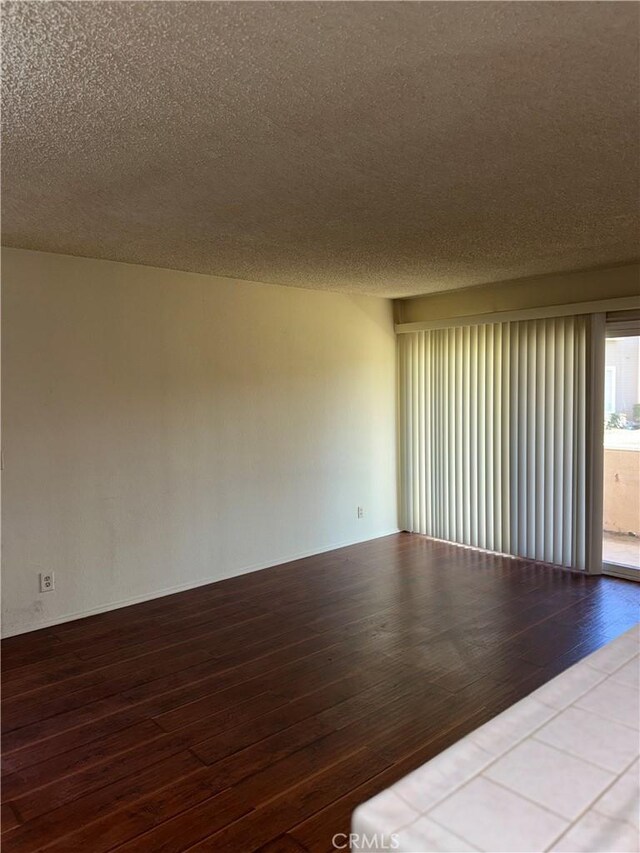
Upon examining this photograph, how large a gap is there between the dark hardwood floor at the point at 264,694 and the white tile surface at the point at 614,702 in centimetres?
136

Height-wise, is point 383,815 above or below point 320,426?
below

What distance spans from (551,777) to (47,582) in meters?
3.80

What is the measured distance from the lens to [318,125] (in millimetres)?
2123

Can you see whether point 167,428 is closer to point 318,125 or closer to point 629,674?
point 318,125

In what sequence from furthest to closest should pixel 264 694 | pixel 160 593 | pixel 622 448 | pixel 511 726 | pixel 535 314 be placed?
pixel 535 314
pixel 622 448
pixel 160 593
pixel 264 694
pixel 511 726

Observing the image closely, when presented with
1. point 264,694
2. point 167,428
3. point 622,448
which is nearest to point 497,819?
point 264,694

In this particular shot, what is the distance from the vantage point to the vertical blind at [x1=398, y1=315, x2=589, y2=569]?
16.3 ft

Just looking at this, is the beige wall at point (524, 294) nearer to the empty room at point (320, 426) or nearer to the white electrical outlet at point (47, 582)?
the empty room at point (320, 426)

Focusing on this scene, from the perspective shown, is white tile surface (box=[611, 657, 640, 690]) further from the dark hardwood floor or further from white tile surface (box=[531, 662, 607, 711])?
the dark hardwood floor

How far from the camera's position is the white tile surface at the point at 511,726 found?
0.98 m

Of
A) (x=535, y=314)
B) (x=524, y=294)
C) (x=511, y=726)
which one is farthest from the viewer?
(x=524, y=294)

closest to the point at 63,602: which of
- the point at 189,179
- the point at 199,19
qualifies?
the point at 189,179

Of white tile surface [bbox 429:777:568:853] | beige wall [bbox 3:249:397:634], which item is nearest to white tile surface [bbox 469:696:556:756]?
white tile surface [bbox 429:777:568:853]

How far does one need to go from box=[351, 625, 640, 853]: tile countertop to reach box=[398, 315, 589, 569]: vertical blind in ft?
13.7
